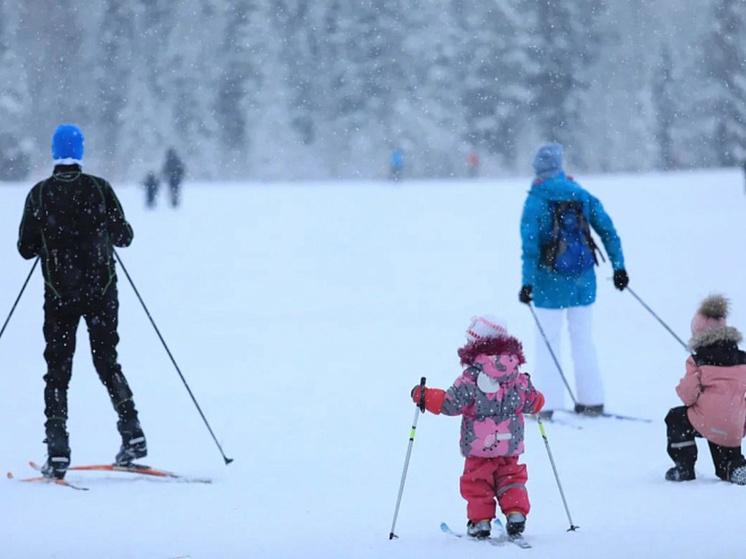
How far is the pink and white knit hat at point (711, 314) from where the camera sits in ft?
18.3

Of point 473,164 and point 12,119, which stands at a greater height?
point 12,119

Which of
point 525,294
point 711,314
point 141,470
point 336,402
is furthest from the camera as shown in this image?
point 336,402

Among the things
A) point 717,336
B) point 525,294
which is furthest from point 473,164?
point 717,336

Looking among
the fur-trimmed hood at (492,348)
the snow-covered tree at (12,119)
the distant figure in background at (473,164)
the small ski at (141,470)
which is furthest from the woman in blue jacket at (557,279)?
the snow-covered tree at (12,119)

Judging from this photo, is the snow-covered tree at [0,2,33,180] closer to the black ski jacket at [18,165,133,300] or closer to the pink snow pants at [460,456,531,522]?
the black ski jacket at [18,165,133,300]

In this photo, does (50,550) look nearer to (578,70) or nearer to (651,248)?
(651,248)

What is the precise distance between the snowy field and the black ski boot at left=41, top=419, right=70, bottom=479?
14 centimetres

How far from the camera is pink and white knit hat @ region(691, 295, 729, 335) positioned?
18.3ft

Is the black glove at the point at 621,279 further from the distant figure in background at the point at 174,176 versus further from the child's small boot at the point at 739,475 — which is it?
the distant figure in background at the point at 174,176

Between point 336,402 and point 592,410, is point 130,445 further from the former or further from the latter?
point 592,410

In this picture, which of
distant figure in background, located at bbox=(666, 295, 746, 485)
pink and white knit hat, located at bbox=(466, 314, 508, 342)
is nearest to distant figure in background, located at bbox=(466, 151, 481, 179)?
distant figure in background, located at bbox=(666, 295, 746, 485)

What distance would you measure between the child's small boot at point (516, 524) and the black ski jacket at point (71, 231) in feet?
8.22

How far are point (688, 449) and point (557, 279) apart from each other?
2.17 metres

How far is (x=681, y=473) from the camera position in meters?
5.75
